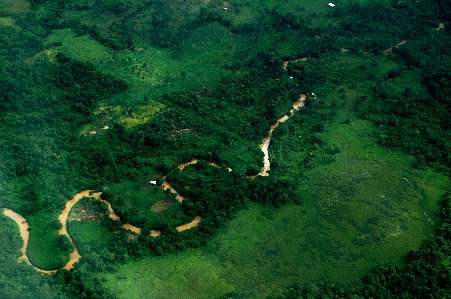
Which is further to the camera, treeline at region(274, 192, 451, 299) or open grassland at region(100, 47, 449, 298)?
open grassland at region(100, 47, 449, 298)

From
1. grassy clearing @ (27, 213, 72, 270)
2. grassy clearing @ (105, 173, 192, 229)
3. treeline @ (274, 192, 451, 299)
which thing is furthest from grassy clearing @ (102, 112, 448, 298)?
grassy clearing @ (27, 213, 72, 270)

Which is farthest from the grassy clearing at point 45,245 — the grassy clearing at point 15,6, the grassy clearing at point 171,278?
the grassy clearing at point 15,6

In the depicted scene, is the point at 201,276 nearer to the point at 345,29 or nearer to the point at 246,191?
the point at 246,191

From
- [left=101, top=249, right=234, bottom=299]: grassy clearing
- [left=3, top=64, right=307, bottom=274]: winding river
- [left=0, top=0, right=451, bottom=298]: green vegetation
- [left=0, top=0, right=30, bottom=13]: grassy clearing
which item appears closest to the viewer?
[left=101, top=249, right=234, bottom=299]: grassy clearing

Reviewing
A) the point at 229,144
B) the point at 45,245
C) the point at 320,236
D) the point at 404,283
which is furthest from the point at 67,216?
the point at 404,283

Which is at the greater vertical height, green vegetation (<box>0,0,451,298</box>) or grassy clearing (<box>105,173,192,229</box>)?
green vegetation (<box>0,0,451,298</box>)

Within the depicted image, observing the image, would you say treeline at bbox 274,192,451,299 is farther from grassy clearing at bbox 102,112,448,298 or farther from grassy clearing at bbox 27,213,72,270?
grassy clearing at bbox 27,213,72,270

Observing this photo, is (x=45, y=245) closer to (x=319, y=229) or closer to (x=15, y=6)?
(x=319, y=229)

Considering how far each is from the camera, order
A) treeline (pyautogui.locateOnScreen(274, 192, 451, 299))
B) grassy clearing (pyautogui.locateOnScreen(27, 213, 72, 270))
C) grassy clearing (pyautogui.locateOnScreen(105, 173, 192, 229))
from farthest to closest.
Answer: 1. grassy clearing (pyautogui.locateOnScreen(105, 173, 192, 229))
2. grassy clearing (pyautogui.locateOnScreen(27, 213, 72, 270))
3. treeline (pyautogui.locateOnScreen(274, 192, 451, 299))
